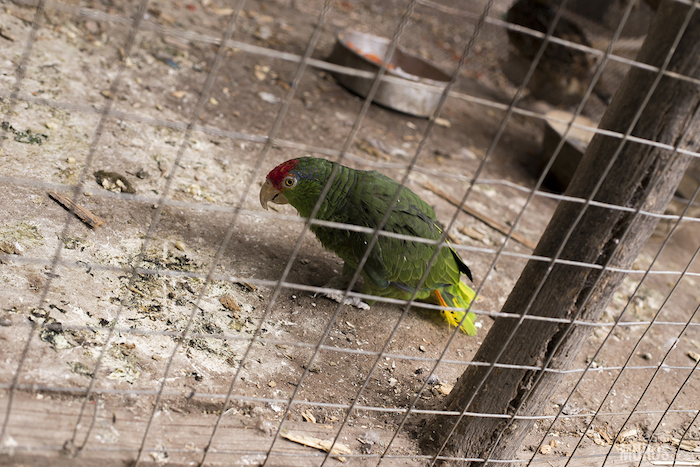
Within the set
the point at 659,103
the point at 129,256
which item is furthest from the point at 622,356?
the point at 129,256

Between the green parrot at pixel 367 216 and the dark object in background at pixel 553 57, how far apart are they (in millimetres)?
4285

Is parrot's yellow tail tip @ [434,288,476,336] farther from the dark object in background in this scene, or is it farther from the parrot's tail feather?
the dark object in background

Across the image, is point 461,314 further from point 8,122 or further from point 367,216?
point 8,122

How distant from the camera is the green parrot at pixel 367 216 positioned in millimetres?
2777

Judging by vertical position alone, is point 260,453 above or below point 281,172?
below

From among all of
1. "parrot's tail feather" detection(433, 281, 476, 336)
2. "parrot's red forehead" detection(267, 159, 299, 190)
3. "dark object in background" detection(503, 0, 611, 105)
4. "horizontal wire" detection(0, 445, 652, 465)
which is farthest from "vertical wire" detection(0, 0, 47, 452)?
"dark object in background" detection(503, 0, 611, 105)

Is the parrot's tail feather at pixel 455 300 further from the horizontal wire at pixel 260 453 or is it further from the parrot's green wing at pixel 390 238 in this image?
the horizontal wire at pixel 260 453

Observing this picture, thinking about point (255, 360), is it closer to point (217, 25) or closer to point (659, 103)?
point (659, 103)

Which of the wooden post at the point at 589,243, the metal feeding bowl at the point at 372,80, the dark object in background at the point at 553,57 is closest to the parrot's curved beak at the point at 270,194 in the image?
the wooden post at the point at 589,243

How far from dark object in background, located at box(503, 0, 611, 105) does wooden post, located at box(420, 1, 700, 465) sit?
4827 mm

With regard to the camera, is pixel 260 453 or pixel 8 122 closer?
pixel 260 453

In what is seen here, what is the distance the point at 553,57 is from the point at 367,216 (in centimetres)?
468

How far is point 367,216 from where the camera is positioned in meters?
2.77

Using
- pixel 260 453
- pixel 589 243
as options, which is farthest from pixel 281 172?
pixel 589 243
